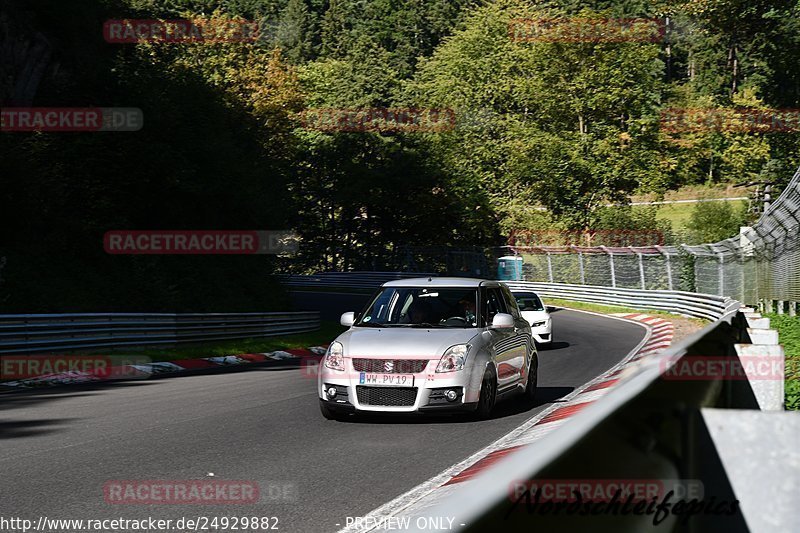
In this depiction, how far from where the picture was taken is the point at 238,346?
2602 cm

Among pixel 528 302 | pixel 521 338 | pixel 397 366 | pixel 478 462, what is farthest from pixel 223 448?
pixel 528 302

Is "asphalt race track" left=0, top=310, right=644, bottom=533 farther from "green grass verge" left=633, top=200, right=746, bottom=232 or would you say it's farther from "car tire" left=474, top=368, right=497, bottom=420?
"green grass verge" left=633, top=200, right=746, bottom=232

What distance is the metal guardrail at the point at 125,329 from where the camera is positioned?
1814 centimetres

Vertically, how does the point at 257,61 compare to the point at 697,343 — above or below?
above

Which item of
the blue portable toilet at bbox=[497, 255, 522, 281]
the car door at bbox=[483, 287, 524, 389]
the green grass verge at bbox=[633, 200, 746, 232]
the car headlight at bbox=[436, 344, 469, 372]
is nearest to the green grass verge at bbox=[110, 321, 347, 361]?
the car door at bbox=[483, 287, 524, 389]

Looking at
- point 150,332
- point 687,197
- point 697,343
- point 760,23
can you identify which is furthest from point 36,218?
point 687,197

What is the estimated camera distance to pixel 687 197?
9681 centimetres

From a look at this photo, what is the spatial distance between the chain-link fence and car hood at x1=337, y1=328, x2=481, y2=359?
37.0 feet

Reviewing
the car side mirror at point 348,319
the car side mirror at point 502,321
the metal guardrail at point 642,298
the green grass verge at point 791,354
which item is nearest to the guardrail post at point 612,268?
the metal guardrail at point 642,298

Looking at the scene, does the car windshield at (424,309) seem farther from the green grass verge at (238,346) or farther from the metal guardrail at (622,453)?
the green grass verge at (238,346)

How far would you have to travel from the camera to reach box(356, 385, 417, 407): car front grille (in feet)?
36.0

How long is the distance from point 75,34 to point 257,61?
119 feet

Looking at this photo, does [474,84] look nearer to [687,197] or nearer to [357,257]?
[357,257]

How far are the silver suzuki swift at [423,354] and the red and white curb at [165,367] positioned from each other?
6994 millimetres
